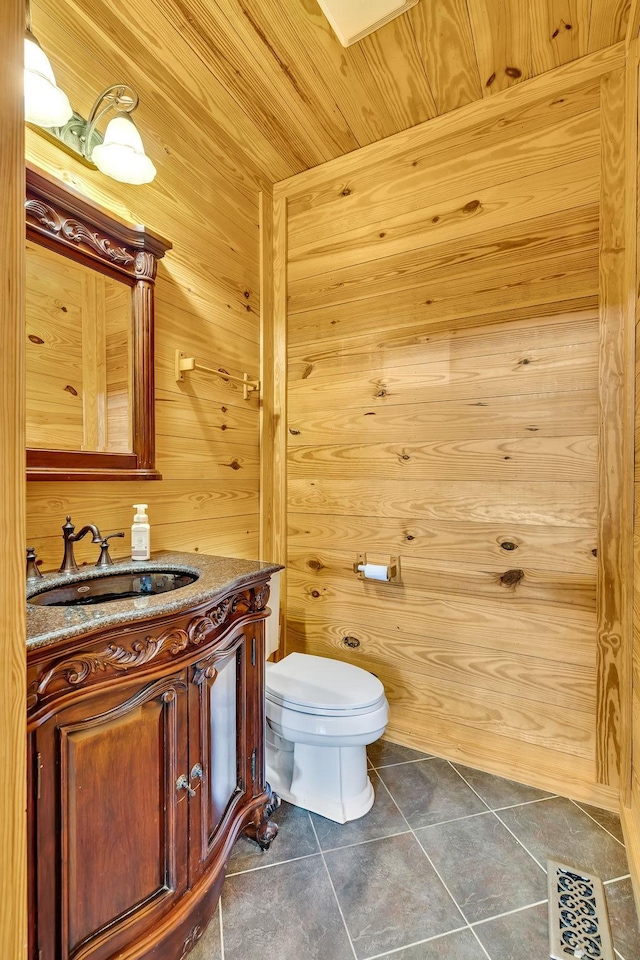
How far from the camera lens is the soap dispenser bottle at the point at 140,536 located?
1.44 meters

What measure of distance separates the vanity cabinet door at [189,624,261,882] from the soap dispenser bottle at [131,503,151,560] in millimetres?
445

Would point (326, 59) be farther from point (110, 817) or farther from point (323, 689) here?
point (110, 817)

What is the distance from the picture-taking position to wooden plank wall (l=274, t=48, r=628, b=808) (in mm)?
1576

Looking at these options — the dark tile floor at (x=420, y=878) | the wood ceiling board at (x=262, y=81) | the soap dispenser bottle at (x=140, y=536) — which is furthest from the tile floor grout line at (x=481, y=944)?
the wood ceiling board at (x=262, y=81)

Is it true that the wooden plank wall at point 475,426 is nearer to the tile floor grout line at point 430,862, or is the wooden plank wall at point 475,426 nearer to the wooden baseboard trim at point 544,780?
the wooden baseboard trim at point 544,780

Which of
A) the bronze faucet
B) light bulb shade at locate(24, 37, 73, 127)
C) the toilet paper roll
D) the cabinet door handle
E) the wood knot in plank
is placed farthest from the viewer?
the toilet paper roll

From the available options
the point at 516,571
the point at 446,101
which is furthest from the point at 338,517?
the point at 446,101

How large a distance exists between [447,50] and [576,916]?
2.68 metres

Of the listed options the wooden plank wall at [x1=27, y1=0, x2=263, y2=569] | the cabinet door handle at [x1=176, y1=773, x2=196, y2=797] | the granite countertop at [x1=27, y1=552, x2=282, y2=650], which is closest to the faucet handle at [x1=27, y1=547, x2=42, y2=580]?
the granite countertop at [x1=27, y1=552, x2=282, y2=650]

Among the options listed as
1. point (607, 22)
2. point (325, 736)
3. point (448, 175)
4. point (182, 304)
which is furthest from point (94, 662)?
point (607, 22)

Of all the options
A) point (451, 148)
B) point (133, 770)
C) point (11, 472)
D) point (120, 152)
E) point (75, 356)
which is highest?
point (451, 148)

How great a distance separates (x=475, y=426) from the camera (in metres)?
1.76

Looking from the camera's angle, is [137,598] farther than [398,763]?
No

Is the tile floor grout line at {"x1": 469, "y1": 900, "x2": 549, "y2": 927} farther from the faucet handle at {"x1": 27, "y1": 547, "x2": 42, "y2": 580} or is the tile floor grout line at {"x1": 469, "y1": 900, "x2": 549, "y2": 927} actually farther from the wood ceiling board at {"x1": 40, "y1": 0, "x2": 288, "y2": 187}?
the wood ceiling board at {"x1": 40, "y1": 0, "x2": 288, "y2": 187}
